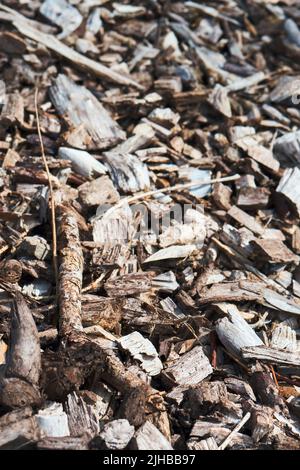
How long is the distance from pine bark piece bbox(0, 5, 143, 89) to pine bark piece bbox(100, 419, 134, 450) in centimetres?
233

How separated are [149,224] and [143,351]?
2.72ft

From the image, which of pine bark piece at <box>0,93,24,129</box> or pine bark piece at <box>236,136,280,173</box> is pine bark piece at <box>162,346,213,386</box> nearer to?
pine bark piece at <box>236,136,280,173</box>

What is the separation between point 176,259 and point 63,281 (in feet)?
2.15

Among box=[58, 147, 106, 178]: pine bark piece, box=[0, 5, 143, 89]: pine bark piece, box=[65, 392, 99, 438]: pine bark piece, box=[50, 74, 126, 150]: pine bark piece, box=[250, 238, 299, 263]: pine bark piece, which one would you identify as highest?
box=[0, 5, 143, 89]: pine bark piece

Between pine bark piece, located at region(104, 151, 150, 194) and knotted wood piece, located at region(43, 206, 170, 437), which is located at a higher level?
pine bark piece, located at region(104, 151, 150, 194)

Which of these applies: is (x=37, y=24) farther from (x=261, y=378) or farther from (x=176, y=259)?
(x=261, y=378)

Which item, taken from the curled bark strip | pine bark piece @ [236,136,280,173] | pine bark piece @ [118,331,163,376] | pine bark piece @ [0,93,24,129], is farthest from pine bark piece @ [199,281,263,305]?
pine bark piece @ [0,93,24,129]

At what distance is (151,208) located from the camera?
336 cm

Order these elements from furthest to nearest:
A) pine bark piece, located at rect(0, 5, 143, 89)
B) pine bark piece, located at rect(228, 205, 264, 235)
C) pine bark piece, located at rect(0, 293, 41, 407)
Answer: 1. pine bark piece, located at rect(0, 5, 143, 89)
2. pine bark piece, located at rect(228, 205, 264, 235)
3. pine bark piece, located at rect(0, 293, 41, 407)

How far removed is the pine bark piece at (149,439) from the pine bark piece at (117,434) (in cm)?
3

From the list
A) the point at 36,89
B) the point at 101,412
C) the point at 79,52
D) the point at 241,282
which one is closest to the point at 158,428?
the point at 101,412

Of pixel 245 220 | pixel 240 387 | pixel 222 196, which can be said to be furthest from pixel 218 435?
pixel 222 196

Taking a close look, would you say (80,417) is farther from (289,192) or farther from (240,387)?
(289,192)

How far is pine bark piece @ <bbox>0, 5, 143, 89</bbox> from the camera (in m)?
3.96
